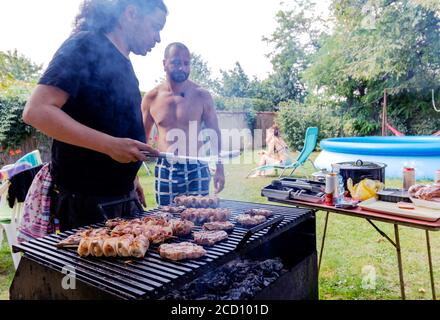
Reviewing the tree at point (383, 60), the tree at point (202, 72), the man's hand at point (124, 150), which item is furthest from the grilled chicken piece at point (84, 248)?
the tree at point (383, 60)

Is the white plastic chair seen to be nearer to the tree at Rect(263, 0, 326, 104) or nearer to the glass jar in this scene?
the glass jar

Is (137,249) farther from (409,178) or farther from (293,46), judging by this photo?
(293,46)

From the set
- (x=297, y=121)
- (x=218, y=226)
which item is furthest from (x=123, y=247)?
(x=297, y=121)

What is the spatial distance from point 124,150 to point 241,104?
1086cm

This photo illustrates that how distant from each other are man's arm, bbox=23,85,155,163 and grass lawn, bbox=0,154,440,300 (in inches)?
86.3

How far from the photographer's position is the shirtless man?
3070mm

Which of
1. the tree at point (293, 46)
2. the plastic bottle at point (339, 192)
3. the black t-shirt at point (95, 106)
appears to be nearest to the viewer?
the black t-shirt at point (95, 106)

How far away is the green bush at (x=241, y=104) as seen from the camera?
9677 mm

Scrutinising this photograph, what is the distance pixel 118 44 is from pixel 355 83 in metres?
15.1

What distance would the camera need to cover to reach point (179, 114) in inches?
128

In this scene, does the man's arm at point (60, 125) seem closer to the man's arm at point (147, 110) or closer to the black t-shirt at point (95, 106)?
the black t-shirt at point (95, 106)

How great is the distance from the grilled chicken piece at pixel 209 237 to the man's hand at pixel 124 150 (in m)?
0.45

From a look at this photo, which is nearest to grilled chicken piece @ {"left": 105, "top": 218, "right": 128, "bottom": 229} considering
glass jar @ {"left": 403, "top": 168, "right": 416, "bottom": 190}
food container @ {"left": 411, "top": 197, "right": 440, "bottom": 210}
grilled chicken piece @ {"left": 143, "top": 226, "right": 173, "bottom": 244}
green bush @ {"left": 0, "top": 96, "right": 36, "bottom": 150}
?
grilled chicken piece @ {"left": 143, "top": 226, "right": 173, "bottom": 244}
